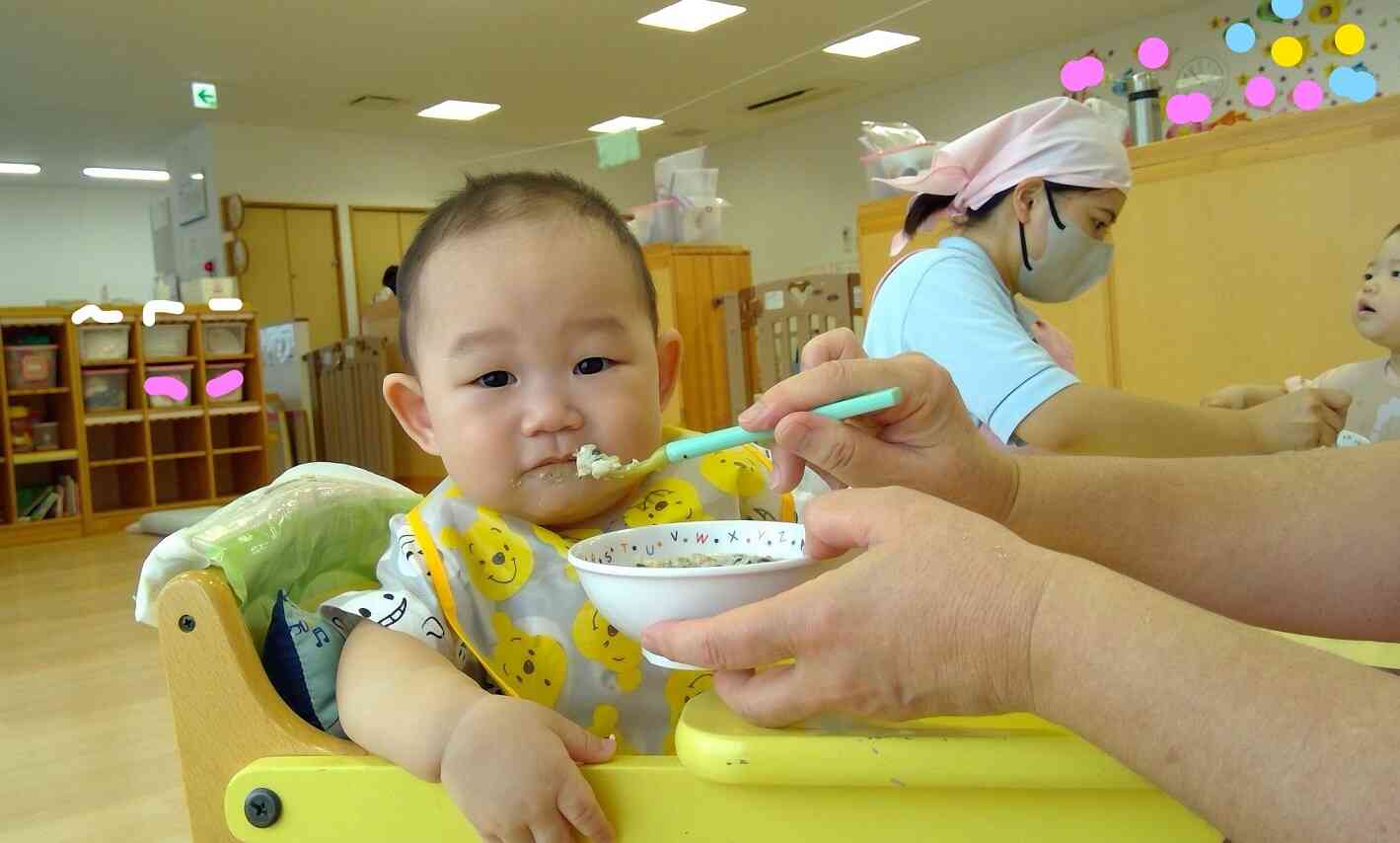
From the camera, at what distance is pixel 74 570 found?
5105 mm

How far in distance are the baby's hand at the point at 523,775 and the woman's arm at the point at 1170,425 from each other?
3.23 ft

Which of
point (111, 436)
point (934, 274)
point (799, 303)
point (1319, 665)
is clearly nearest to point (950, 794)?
point (1319, 665)

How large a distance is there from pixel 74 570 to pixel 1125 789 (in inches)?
223

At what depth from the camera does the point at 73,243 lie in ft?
40.0

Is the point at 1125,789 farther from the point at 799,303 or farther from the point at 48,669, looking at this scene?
the point at 799,303

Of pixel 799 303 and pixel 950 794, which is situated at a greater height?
pixel 799 303

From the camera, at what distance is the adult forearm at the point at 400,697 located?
749 mm

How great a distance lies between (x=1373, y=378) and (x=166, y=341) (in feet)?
22.2

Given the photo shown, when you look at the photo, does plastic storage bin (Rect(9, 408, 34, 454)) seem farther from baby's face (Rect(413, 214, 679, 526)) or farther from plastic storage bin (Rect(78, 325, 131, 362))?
baby's face (Rect(413, 214, 679, 526))

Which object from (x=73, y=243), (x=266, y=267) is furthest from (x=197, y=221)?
(x=73, y=243)

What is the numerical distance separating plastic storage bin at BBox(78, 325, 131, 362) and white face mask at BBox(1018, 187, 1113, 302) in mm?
6328

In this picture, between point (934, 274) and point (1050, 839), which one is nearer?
point (1050, 839)

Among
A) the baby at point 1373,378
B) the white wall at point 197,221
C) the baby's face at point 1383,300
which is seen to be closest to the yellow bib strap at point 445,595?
the baby at point 1373,378

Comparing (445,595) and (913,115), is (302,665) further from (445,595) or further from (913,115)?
(913,115)
